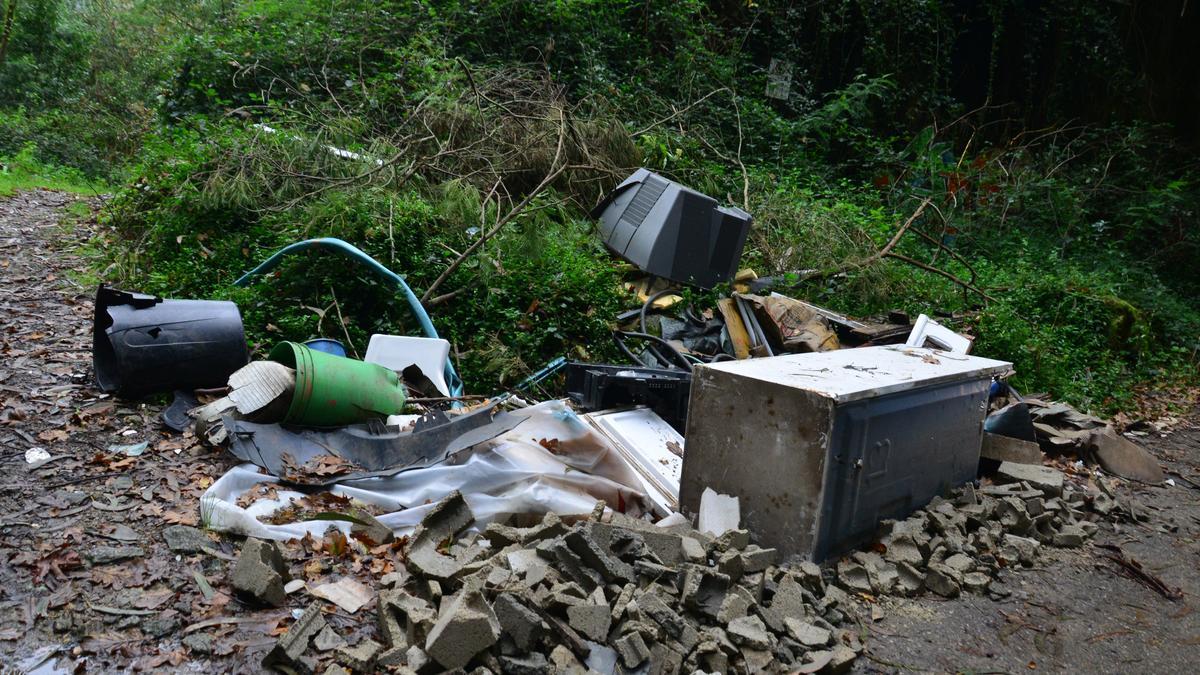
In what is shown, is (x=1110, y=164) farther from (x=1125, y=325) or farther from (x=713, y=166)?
(x=713, y=166)

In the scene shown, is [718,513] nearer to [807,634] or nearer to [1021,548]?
[807,634]

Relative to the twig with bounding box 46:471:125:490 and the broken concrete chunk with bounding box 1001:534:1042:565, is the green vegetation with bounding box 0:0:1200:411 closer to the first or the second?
the twig with bounding box 46:471:125:490

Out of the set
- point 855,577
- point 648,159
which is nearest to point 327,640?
point 855,577

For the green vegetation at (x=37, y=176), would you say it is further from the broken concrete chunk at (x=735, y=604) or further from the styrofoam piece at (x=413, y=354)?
the broken concrete chunk at (x=735, y=604)

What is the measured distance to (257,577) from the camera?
8.90ft

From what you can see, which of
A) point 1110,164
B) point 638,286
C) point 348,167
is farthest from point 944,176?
point 348,167

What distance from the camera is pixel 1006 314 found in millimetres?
6945

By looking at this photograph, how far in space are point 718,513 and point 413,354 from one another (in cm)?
229

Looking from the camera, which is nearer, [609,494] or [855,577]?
[855,577]

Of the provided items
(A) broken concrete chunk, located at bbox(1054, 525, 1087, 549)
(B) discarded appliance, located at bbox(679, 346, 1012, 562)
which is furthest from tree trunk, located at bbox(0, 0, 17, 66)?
(A) broken concrete chunk, located at bbox(1054, 525, 1087, 549)

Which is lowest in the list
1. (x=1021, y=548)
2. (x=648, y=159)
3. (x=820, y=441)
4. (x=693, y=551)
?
(x=1021, y=548)

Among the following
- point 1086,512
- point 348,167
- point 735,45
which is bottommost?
point 1086,512

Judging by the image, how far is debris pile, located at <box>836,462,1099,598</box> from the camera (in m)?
3.46

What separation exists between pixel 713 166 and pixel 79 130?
12.2 m
